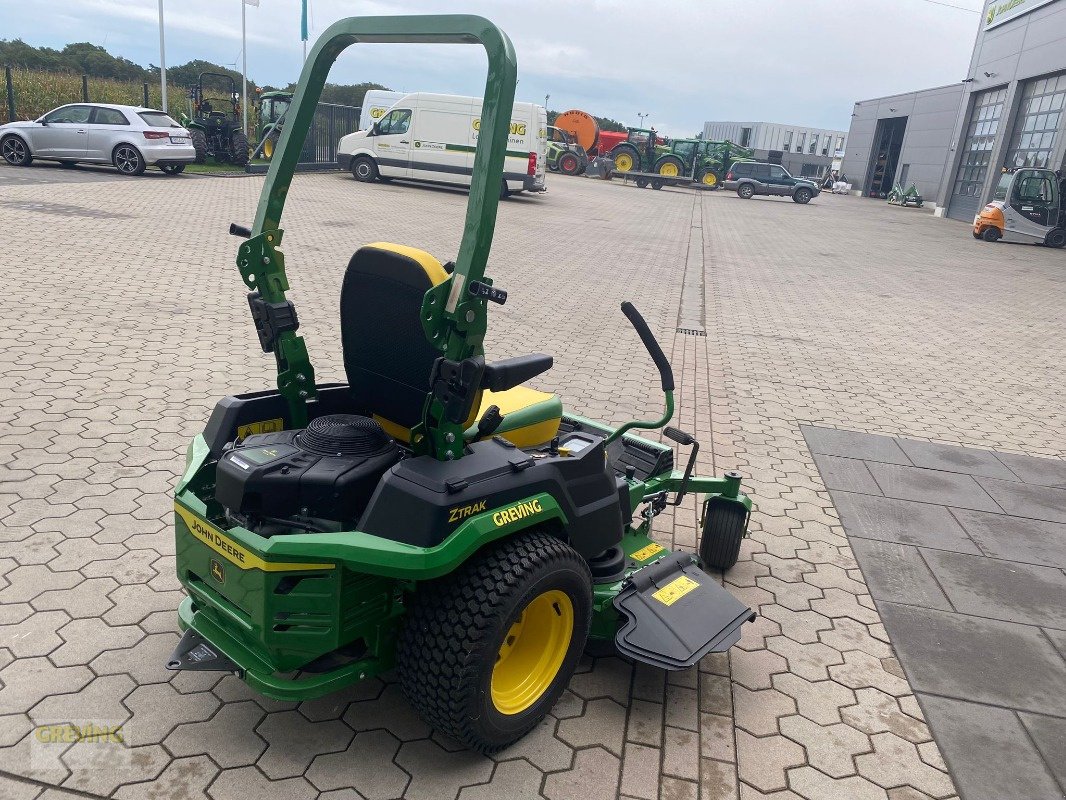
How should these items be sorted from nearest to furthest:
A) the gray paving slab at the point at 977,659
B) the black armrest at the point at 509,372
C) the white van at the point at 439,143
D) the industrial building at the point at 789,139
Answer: the black armrest at the point at 509,372
the gray paving slab at the point at 977,659
the white van at the point at 439,143
the industrial building at the point at 789,139

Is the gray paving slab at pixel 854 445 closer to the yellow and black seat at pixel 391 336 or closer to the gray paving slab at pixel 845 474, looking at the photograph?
the gray paving slab at pixel 845 474

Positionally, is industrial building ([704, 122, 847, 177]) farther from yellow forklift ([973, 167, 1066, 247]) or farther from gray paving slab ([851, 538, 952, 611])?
gray paving slab ([851, 538, 952, 611])

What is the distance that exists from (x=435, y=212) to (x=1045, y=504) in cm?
1394

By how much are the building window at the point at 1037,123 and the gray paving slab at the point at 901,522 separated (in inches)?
1010

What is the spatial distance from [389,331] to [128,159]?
17.6 metres

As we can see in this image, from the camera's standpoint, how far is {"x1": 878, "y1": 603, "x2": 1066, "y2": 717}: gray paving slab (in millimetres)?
3279

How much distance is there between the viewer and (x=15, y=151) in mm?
17516

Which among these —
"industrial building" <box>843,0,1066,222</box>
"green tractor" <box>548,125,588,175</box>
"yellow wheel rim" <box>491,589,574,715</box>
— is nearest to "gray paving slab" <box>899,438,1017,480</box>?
"yellow wheel rim" <box>491,589,574,715</box>

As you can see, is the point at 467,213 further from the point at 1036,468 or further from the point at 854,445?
the point at 1036,468

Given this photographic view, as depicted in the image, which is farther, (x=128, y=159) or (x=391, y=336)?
(x=128, y=159)

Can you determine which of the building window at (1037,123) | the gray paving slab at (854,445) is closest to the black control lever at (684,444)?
the gray paving slab at (854,445)

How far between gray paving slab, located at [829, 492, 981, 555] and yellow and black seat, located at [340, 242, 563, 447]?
266cm

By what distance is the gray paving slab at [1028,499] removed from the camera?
509cm

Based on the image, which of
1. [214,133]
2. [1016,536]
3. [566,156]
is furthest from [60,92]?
[1016,536]
